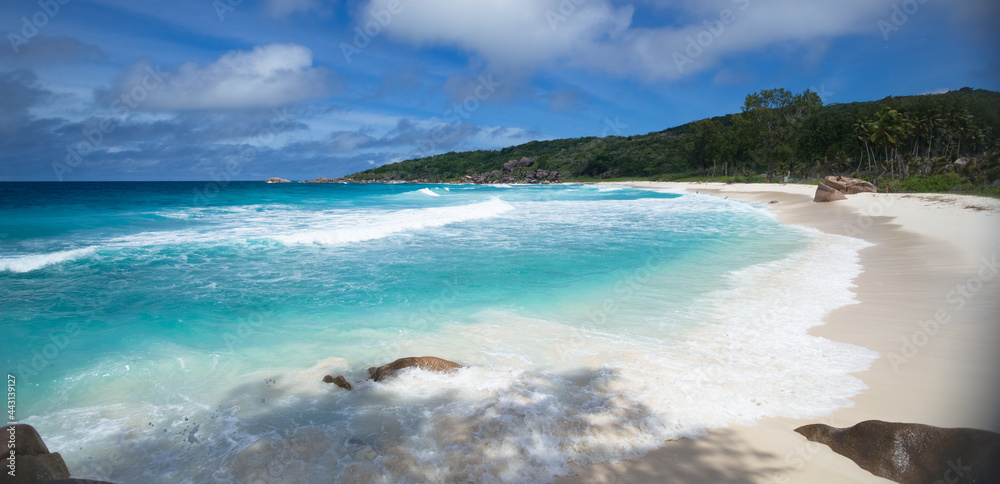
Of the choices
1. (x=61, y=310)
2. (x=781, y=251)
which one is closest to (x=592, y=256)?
(x=781, y=251)

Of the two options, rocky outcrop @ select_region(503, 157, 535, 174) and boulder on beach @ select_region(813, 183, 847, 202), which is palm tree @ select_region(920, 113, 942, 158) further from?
rocky outcrop @ select_region(503, 157, 535, 174)

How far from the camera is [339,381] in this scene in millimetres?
5074

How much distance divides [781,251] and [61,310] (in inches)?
705

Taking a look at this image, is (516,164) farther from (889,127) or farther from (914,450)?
(914,450)

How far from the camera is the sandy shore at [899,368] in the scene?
3336mm

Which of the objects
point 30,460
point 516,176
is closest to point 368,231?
point 30,460

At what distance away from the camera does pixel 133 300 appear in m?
8.95

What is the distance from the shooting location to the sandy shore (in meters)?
3.34

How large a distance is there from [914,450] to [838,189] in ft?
110

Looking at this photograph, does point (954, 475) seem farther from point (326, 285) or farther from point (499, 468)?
point (326, 285)

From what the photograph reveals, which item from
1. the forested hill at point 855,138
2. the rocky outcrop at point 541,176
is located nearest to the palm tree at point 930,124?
the forested hill at point 855,138

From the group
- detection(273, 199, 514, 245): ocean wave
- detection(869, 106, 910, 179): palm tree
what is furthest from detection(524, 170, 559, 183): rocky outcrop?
detection(273, 199, 514, 245): ocean wave

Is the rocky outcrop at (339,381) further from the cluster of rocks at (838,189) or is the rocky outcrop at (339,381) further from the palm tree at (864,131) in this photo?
the palm tree at (864,131)

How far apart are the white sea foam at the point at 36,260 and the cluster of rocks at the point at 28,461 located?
1291 centimetres
